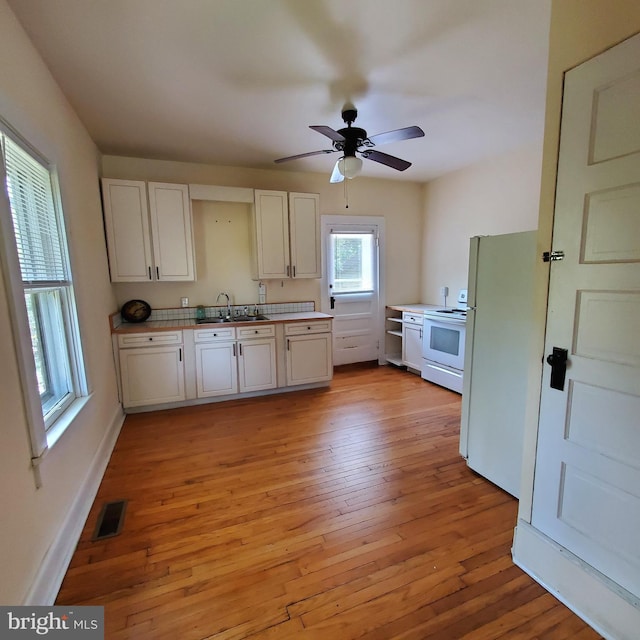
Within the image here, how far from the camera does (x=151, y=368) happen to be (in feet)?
11.4

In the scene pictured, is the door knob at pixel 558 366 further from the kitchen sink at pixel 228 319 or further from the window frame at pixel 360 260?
the window frame at pixel 360 260

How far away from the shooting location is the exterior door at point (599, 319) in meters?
1.20

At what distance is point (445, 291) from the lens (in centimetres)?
476

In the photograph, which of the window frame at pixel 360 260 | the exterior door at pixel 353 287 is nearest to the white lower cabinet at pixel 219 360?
the exterior door at pixel 353 287

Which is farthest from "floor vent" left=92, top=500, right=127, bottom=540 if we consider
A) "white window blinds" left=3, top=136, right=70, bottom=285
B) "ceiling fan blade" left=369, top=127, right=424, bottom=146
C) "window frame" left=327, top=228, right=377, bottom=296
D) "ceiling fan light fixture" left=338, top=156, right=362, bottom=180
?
"window frame" left=327, top=228, right=377, bottom=296

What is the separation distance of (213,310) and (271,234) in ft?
Answer: 3.92

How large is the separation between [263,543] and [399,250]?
4298 mm

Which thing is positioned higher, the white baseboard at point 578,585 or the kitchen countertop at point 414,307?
the kitchen countertop at point 414,307

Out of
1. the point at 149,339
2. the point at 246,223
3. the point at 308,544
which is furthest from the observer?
the point at 246,223

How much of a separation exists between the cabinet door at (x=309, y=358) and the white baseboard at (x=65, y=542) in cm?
201

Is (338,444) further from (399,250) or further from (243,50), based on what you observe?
(399,250)

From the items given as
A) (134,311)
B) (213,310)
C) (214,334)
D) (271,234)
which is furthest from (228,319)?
(271,234)

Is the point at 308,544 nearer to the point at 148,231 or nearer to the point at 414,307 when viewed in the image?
the point at 148,231

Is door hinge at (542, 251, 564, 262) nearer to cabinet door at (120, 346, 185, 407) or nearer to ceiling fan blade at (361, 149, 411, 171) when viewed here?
ceiling fan blade at (361, 149, 411, 171)
